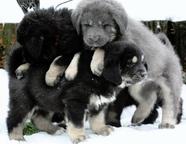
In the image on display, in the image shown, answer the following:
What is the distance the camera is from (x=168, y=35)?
1051 cm

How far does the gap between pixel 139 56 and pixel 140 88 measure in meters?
0.96

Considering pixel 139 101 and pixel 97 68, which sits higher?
pixel 97 68

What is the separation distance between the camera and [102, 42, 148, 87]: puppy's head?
562 centimetres

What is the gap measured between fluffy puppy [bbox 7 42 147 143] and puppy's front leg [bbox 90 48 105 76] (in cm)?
7

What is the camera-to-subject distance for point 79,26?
19.9ft

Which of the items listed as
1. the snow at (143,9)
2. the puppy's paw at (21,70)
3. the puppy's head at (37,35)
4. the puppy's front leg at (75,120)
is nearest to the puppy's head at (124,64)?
the puppy's front leg at (75,120)

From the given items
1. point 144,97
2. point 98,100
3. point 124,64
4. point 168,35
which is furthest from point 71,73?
point 168,35

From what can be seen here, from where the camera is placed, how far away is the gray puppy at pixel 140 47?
5984 millimetres

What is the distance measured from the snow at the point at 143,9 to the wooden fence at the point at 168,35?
11.0 inches

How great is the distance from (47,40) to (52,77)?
444mm

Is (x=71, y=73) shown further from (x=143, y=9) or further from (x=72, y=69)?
(x=143, y=9)

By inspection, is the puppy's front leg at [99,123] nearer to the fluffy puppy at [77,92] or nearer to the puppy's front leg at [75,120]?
the fluffy puppy at [77,92]

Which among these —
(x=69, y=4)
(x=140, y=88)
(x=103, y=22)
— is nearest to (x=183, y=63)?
(x=69, y=4)

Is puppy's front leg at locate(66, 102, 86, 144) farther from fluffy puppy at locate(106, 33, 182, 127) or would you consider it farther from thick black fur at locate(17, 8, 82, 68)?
fluffy puppy at locate(106, 33, 182, 127)
